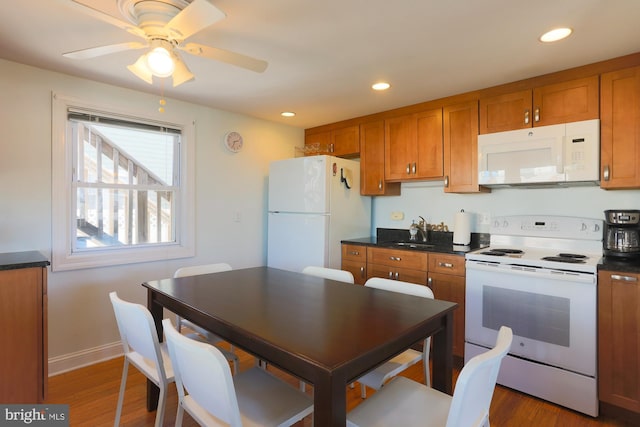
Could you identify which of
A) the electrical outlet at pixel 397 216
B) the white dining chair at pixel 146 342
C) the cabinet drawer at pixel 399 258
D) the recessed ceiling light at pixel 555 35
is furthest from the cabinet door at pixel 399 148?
the white dining chair at pixel 146 342

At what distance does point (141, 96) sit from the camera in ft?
9.34

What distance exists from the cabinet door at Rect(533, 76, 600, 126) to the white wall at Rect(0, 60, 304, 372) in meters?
2.56

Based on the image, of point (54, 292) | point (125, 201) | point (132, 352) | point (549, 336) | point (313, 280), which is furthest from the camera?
point (125, 201)

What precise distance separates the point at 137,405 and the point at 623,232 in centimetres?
327

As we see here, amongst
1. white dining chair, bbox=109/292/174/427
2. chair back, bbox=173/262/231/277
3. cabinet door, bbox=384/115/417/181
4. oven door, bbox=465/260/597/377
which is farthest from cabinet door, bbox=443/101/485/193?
white dining chair, bbox=109/292/174/427

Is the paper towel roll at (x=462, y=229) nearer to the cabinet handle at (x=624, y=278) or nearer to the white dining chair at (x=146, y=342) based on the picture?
the cabinet handle at (x=624, y=278)

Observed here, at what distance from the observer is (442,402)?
128 centimetres

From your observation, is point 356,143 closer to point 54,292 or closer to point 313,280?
Result: point 313,280


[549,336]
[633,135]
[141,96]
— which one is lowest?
[549,336]

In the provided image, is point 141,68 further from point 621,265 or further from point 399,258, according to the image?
point 621,265

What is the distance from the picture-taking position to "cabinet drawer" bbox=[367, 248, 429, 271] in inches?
109

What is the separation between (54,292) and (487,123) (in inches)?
139

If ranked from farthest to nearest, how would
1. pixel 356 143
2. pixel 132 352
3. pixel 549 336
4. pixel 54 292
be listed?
pixel 356 143 → pixel 54 292 → pixel 549 336 → pixel 132 352

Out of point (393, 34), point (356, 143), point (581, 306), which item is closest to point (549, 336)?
point (581, 306)
